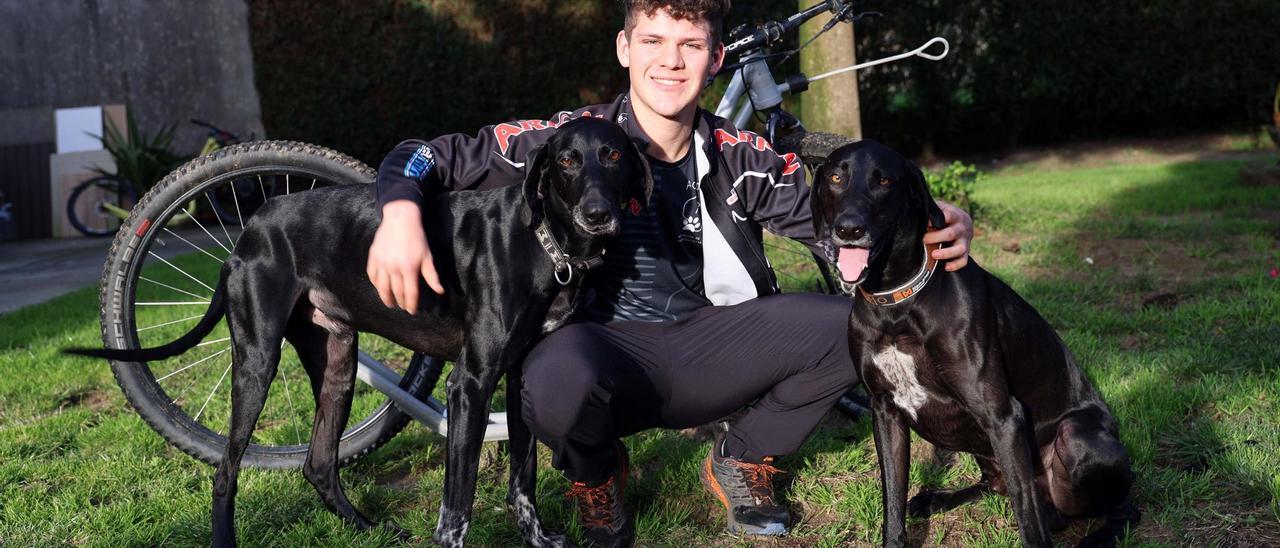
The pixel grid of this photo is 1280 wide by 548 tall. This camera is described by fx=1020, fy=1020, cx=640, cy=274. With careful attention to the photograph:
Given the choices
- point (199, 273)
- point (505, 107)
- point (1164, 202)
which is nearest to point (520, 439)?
point (199, 273)

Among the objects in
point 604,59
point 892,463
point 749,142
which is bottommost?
point 892,463

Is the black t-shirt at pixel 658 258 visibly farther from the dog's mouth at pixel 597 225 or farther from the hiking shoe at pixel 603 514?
the hiking shoe at pixel 603 514

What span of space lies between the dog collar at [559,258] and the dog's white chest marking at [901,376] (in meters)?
0.75

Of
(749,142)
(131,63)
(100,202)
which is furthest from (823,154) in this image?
(131,63)

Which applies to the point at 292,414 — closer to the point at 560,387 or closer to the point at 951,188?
the point at 560,387

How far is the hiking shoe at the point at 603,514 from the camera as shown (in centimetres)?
274

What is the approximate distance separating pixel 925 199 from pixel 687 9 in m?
0.82

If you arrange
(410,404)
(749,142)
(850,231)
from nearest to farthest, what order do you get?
(850,231) → (749,142) → (410,404)

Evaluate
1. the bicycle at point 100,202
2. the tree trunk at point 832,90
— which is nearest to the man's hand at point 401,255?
the tree trunk at point 832,90

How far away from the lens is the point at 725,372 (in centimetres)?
279

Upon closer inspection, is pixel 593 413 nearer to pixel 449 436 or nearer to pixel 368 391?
pixel 449 436

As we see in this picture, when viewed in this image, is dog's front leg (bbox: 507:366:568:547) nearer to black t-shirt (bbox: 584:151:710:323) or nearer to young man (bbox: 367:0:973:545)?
young man (bbox: 367:0:973:545)

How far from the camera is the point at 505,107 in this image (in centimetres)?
1140

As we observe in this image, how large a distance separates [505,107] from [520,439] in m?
8.98
